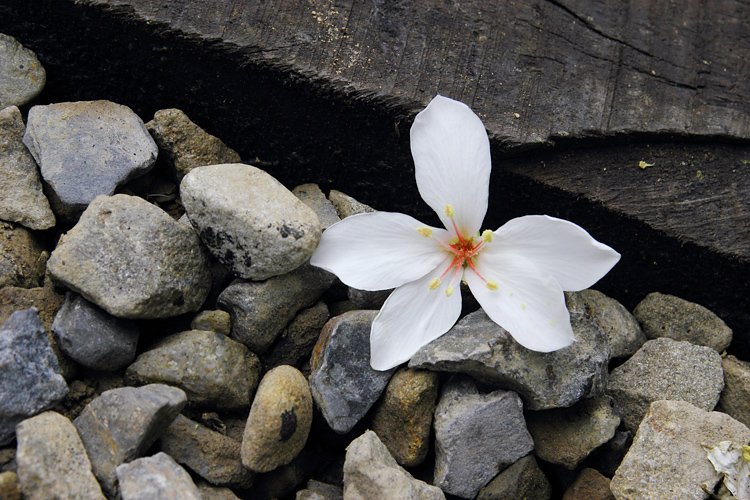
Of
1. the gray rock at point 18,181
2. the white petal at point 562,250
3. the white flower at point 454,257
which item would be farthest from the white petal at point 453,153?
the gray rock at point 18,181

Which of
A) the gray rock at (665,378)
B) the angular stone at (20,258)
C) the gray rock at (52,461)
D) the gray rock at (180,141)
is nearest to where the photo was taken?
the gray rock at (52,461)

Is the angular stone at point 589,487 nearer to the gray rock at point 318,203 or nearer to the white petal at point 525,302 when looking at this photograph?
the white petal at point 525,302

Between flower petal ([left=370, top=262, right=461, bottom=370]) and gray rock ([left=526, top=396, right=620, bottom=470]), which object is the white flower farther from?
gray rock ([left=526, top=396, right=620, bottom=470])

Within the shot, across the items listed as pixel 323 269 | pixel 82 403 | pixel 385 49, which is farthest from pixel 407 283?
pixel 82 403

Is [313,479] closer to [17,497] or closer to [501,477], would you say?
[501,477]

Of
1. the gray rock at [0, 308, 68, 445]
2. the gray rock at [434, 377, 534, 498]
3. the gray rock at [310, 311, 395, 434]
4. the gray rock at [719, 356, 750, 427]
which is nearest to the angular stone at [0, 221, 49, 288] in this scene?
the gray rock at [0, 308, 68, 445]

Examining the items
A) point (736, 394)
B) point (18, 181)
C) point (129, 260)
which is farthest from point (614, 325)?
point (18, 181)
